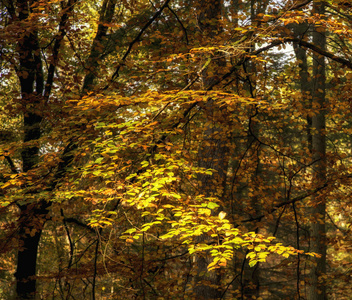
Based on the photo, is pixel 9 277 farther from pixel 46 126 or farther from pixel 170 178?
pixel 170 178

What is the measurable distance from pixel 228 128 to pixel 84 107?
2852 mm

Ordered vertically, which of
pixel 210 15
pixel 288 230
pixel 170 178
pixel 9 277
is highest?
→ pixel 210 15

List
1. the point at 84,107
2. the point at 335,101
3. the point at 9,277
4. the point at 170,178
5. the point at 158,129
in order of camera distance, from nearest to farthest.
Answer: the point at 170,178 < the point at 84,107 < the point at 158,129 < the point at 335,101 < the point at 9,277

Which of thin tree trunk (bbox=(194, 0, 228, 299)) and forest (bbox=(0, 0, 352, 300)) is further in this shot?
thin tree trunk (bbox=(194, 0, 228, 299))

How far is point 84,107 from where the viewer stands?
358cm

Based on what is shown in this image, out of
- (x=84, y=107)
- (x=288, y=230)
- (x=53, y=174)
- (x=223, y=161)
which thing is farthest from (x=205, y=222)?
(x=288, y=230)

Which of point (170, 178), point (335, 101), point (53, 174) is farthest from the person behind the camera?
point (335, 101)

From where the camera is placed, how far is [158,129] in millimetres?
3898

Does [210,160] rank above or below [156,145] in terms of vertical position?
above

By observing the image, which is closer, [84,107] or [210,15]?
[84,107]

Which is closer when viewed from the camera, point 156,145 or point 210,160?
point 156,145

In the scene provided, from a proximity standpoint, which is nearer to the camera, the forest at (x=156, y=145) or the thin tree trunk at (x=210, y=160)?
the forest at (x=156, y=145)

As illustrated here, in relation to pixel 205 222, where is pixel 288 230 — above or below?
below

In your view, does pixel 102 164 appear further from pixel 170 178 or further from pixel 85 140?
pixel 170 178
